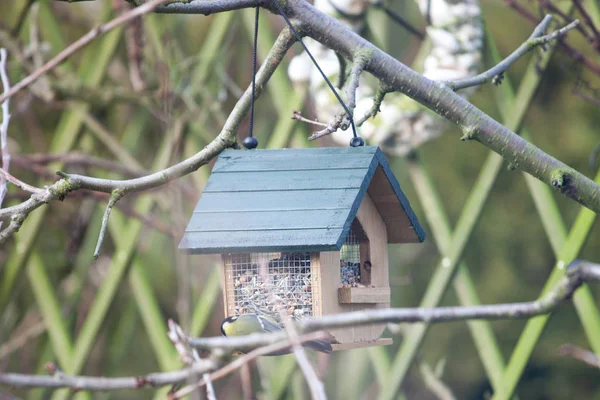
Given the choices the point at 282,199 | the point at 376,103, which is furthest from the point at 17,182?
the point at 376,103

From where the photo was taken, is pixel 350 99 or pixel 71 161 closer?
pixel 350 99

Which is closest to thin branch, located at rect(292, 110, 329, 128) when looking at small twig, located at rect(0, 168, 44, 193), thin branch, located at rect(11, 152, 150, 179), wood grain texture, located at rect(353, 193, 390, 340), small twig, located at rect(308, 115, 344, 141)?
small twig, located at rect(308, 115, 344, 141)

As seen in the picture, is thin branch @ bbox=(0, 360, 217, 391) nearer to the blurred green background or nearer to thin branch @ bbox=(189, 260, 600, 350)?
thin branch @ bbox=(189, 260, 600, 350)

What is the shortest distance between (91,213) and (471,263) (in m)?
1.47

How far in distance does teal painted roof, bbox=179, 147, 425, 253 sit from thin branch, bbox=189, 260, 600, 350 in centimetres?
41

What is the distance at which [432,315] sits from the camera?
56 centimetres

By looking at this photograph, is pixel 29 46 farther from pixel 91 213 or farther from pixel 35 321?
pixel 35 321

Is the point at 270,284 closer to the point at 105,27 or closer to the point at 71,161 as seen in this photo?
the point at 105,27

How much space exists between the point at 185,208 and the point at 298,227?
1855mm

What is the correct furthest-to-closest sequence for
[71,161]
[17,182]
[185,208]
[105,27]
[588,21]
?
[185,208], [71,161], [588,21], [17,182], [105,27]

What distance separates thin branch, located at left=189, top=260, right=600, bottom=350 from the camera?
1.77 feet

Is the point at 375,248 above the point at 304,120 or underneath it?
underneath

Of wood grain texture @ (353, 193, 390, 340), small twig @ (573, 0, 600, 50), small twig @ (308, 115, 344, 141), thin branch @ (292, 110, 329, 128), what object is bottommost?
wood grain texture @ (353, 193, 390, 340)

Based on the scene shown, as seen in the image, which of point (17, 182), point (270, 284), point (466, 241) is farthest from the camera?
point (466, 241)
